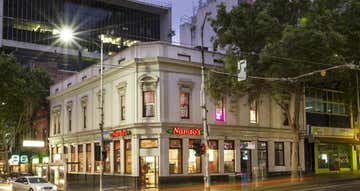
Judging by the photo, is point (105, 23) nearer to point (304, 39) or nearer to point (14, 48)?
point (14, 48)

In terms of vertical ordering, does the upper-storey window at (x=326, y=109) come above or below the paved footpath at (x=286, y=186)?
above

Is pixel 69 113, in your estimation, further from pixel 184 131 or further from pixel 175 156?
pixel 184 131

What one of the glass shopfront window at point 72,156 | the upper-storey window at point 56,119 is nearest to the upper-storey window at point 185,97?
the glass shopfront window at point 72,156

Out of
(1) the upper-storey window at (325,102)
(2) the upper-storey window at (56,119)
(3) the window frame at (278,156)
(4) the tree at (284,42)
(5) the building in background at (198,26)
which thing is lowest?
(3) the window frame at (278,156)

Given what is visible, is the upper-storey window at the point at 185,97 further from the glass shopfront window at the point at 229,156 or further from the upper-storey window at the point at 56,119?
the upper-storey window at the point at 56,119

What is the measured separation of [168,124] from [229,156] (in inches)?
278

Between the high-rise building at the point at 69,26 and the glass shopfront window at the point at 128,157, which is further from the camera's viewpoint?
the high-rise building at the point at 69,26

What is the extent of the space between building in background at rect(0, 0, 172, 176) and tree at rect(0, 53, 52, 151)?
15.9 metres

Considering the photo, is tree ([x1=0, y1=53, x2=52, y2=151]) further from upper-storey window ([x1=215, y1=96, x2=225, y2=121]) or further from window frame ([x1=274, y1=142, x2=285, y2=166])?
window frame ([x1=274, y1=142, x2=285, y2=166])

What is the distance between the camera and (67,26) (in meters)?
84.9

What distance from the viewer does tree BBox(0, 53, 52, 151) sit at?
47.8 metres

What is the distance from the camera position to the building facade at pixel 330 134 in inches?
1935

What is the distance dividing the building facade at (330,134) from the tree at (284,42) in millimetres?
11316

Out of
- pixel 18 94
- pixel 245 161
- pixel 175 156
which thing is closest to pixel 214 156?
pixel 245 161
